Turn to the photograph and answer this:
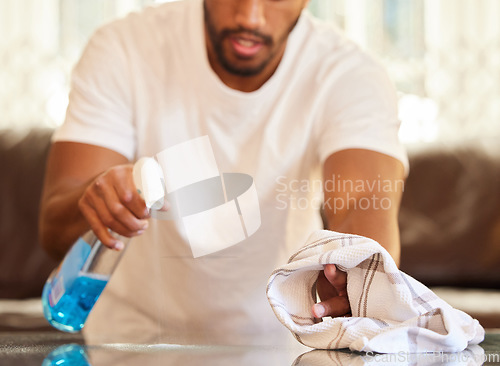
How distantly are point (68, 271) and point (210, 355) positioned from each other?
11.6 inches

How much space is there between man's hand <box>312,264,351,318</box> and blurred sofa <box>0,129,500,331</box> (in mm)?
958

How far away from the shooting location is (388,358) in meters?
0.44

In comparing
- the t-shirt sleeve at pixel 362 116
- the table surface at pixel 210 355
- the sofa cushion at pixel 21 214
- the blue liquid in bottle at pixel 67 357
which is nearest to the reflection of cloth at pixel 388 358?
the table surface at pixel 210 355

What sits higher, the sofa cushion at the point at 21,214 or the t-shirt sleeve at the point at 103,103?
the t-shirt sleeve at the point at 103,103

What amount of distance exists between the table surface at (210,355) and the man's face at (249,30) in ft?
1.66

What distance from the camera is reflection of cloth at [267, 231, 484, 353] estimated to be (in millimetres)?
467

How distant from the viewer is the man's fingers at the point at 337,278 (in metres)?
0.52

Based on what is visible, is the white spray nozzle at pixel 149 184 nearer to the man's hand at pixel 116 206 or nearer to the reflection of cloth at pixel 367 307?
the man's hand at pixel 116 206

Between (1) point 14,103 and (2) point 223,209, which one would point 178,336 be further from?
(1) point 14,103

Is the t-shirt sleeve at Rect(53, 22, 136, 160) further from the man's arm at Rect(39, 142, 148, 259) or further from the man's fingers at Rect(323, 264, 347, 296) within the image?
the man's fingers at Rect(323, 264, 347, 296)

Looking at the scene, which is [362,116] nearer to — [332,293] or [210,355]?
[332,293]

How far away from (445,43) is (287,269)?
6.74ft

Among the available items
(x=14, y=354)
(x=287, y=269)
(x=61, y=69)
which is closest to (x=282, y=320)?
(x=287, y=269)

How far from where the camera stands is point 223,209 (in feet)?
2.34
